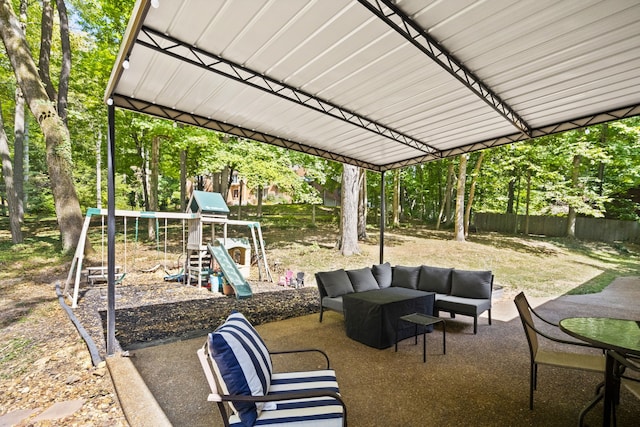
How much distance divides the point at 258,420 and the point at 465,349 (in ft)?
10.7

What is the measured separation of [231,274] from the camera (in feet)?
24.3

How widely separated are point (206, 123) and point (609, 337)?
218 inches

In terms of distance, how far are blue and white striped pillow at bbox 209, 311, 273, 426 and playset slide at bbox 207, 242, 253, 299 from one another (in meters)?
4.95

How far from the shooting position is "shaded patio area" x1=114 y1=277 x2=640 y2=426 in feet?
8.84

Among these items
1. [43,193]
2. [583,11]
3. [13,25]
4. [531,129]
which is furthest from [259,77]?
[43,193]

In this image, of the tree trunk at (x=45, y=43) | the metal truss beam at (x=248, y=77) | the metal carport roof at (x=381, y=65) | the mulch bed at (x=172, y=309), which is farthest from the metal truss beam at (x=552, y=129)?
the tree trunk at (x=45, y=43)

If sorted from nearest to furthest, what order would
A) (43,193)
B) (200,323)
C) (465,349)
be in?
1. (465,349)
2. (200,323)
3. (43,193)

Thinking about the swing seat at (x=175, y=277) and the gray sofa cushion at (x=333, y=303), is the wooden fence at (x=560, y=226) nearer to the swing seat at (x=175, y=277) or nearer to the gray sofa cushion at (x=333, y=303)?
the gray sofa cushion at (x=333, y=303)

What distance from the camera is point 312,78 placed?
3945 millimetres

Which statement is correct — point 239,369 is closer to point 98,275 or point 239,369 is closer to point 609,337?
point 609,337

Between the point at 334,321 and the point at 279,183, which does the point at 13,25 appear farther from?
the point at 334,321

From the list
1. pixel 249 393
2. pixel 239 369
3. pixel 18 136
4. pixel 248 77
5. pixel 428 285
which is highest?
pixel 18 136

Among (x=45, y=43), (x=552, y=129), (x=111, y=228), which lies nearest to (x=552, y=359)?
(x=552, y=129)

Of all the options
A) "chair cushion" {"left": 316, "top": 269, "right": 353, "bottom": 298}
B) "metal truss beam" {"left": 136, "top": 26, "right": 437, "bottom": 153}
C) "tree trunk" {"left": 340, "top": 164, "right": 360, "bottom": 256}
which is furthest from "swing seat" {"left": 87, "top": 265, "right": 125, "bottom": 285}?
"tree trunk" {"left": 340, "top": 164, "right": 360, "bottom": 256}
